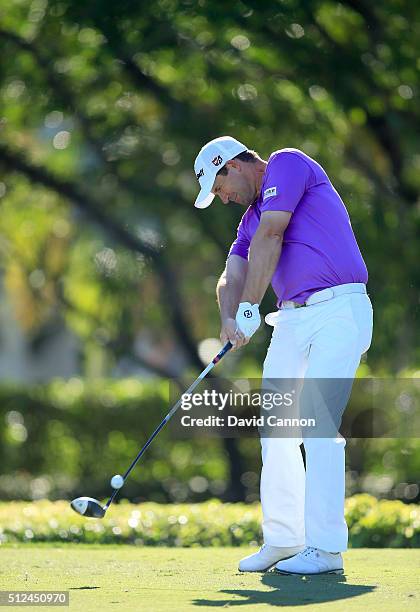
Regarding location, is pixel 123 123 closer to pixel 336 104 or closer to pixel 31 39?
pixel 31 39

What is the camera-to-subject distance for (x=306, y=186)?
595 centimetres

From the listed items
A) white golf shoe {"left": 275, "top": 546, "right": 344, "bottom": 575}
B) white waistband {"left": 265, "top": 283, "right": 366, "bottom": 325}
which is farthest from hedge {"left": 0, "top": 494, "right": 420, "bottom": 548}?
white waistband {"left": 265, "top": 283, "right": 366, "bottom": 325}

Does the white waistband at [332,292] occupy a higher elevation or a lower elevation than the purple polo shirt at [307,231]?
lower

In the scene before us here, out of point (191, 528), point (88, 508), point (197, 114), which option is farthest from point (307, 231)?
point (197, 114)

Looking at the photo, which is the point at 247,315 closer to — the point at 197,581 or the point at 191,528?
the point at 197,581

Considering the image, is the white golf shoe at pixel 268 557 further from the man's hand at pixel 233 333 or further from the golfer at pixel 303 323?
the man's hand at pixel 233 333

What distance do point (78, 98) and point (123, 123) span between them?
0.62 meters

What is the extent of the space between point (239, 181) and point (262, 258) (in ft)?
1.69

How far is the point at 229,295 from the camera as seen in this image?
631 cm

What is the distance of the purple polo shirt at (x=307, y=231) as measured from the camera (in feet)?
19.2

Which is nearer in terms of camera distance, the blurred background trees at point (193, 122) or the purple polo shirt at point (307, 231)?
the purple polo shirt at point (307, 231)

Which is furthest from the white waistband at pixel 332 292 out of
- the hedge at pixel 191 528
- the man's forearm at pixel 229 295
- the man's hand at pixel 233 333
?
the hedge at pixel 191 528

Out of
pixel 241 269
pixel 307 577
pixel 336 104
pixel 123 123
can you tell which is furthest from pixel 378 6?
pixel 307 577

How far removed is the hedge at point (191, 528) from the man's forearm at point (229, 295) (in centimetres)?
248
